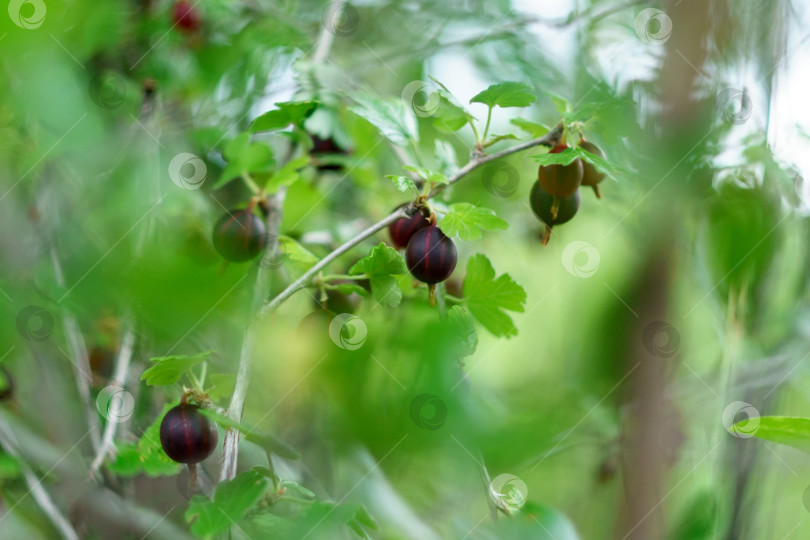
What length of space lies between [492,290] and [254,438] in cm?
25

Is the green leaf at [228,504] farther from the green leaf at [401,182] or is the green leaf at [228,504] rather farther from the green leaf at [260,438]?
the green leaf at [401,182]

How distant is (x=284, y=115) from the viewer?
0.61 m

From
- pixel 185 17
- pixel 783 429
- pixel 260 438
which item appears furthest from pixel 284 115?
pixel 185 17

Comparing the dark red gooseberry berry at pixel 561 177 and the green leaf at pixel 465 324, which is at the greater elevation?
the dark red gooseberry berry at pixel 561 177

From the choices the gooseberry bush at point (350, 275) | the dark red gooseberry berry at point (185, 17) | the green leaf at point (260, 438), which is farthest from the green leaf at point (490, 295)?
the dark red gooseberry berry at point (185, 17)

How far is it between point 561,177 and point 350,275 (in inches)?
7.5

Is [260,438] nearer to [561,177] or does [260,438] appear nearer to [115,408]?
[561,177]

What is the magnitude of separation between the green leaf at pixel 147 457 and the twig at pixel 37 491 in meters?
0.08

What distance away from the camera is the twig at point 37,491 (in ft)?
2.35

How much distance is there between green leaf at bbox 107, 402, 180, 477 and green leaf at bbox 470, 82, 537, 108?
0.40 m

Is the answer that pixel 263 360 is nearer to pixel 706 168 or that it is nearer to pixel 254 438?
pixel 254 438

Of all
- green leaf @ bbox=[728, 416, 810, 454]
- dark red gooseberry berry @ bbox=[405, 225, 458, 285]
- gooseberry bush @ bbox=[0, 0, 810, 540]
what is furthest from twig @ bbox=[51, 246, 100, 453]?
green leaf @ bbox=[728, 416, 810, 454]

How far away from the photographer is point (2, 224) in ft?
3.00

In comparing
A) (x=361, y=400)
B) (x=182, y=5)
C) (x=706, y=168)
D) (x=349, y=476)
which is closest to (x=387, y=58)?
(x=182, y=5)
